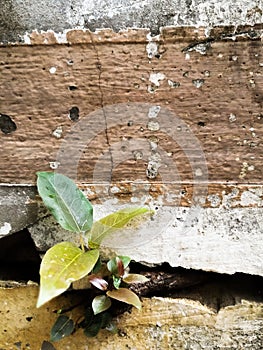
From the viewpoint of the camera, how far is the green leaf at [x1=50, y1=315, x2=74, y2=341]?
42.8 inches

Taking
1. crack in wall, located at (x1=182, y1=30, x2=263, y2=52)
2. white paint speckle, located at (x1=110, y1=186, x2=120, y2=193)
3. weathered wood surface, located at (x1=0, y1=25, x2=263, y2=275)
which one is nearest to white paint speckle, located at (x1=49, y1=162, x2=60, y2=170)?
weathered wood surface, located at (x1=0, y1=25, x2=263, y2=275)

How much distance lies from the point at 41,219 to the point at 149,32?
0.44 m

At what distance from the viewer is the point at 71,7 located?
3.15ft

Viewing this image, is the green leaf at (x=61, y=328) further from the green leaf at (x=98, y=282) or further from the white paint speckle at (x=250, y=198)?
the white paint speckle at (x=250, y=198)

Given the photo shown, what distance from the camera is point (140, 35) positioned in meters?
0.97

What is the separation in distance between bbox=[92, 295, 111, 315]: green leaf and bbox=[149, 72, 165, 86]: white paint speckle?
1.42ft

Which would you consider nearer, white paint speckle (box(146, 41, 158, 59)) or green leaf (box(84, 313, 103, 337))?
white paint speckle (box(146, 41, 158, 59))

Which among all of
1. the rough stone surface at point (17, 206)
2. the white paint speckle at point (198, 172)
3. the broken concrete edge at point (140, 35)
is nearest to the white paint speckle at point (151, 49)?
the broken concrete edge at point (140, 35)

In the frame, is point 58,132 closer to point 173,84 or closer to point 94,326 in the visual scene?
point 173,84

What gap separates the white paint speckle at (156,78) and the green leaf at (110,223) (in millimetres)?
244

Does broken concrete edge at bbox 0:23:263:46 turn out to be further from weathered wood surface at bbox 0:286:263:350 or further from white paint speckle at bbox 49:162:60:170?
weathered wood surface at bbox 0:286:263:350

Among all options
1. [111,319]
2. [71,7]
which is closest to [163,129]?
→ [71,7]

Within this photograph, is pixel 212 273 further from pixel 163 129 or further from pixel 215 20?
pixel 215 20

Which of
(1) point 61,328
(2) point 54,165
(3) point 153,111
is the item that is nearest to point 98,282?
(1) point 61,328
